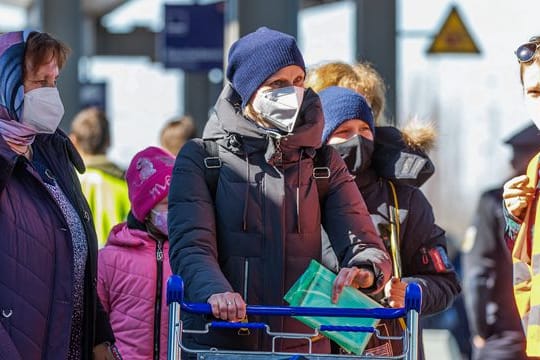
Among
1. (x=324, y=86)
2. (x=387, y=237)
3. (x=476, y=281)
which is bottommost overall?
(x=476, y=281)

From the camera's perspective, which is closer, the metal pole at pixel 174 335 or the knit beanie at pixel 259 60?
the metal pole at pixel 174 335

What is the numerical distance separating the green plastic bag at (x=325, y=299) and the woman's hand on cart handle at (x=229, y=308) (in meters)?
0.32

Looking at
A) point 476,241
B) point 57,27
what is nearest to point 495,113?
point 57,27

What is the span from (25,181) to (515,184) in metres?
1.74

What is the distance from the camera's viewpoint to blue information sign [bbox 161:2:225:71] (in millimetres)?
17391

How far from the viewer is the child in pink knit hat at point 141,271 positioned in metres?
5.84

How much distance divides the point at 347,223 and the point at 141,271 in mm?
1255

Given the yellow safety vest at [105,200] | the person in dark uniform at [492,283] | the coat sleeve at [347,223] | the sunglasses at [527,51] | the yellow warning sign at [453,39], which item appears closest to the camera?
the coat sleeve at [347,223]

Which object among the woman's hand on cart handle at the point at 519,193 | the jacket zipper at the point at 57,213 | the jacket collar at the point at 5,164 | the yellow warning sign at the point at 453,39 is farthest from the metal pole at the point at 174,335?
the yellow warning sign at the point at 453,39

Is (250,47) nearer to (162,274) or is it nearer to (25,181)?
(25,181)

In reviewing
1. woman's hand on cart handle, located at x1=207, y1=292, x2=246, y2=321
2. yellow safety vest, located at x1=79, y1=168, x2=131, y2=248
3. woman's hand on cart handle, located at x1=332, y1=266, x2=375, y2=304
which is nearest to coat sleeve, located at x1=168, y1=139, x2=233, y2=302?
woman's hand on cart handle, located at x1=207, y1=292, x2=246, y2=321

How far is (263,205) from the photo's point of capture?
16.0 ft

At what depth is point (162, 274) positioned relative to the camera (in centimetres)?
593

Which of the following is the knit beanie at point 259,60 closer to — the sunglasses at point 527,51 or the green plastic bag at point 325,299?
the green plastic bag at point 325,299
